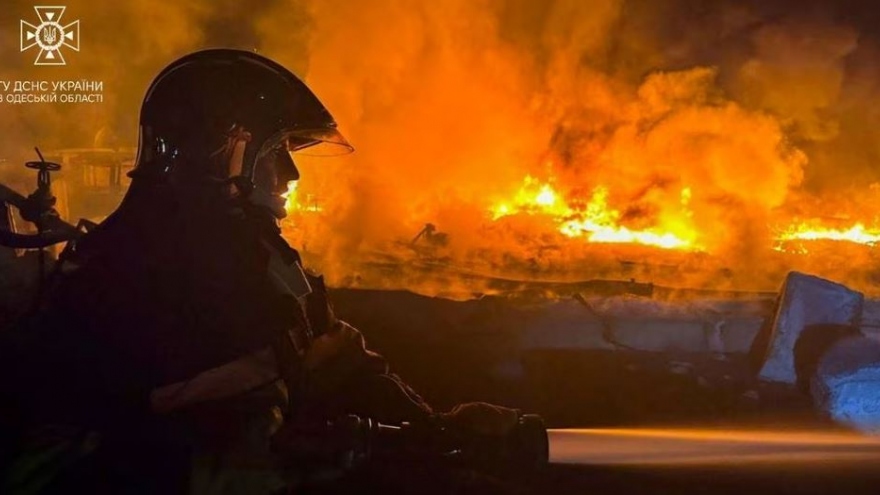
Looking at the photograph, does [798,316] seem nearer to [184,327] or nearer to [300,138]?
[300,138]

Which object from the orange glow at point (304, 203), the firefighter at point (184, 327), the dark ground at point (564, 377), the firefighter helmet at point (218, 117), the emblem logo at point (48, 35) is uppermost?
the emblem logo at point (48, 35)

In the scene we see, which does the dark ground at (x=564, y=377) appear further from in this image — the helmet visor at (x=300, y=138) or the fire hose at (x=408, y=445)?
the helmet visor at (x=300, y=138)

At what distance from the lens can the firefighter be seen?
2.52 meters

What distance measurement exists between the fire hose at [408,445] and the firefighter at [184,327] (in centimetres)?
8

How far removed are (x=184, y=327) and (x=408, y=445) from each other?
88 centimetres

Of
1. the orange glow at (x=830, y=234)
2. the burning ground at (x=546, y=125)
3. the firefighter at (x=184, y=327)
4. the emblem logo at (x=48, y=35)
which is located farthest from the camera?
the orange glow at (x=830, y=234)

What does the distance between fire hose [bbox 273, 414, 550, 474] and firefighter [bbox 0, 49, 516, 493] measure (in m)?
0.08

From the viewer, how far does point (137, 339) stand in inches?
98.5

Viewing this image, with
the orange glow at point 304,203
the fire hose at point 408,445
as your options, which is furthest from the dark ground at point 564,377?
the orange glow at point 304,203

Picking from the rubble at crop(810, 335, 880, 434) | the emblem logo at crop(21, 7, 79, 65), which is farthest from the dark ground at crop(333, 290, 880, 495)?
the emblem logo at crop(21, 7, 79, 65)

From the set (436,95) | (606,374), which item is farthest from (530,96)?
(606,374)

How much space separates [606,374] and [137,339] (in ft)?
16.2

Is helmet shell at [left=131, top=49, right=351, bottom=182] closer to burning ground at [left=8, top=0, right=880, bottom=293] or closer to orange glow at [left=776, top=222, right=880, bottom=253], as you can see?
burning ground at [left=8, top=0, right=880, bottom=293]

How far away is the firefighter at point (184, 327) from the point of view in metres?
2.52
